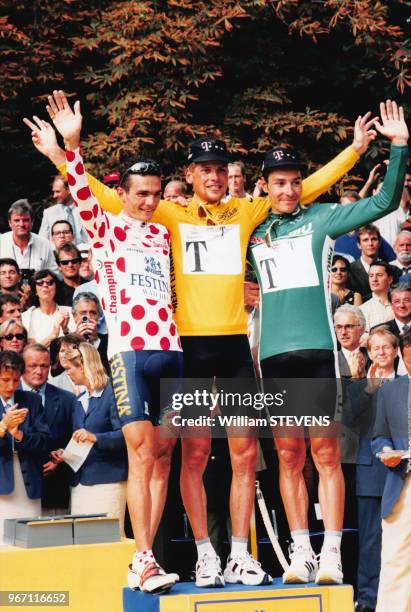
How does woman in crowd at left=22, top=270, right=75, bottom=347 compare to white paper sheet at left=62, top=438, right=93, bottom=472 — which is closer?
white paper sheet at left=62, top=438, right=93, bottom=472

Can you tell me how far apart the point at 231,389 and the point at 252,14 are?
28.7 ft

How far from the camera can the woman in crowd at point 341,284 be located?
1331cm

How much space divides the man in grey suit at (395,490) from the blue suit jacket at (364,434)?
1.58ft

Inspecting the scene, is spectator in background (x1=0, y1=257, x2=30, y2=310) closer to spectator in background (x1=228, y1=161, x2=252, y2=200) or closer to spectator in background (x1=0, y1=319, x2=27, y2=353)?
spectator in background (x1=0, y1=319, x2=27, y2=353)

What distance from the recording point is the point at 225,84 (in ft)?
57.0

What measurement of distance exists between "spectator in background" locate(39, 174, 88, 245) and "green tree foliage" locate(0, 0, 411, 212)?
111 cm

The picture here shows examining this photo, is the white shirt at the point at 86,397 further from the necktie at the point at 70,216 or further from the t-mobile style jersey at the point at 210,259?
the necktie at the point at 70,216

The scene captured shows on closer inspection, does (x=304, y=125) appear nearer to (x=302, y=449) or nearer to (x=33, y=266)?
(x=33, y=266)

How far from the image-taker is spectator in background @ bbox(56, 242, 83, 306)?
1359 centimetres

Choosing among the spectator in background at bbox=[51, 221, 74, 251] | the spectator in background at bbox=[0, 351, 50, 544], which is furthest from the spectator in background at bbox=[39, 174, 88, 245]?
the spectator in background at bbox=[0, 351, 50, 544]

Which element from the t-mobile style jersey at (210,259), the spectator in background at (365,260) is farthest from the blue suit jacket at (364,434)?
the t-mobile style jersey at (210,259)

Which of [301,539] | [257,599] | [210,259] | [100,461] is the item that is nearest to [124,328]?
[210,259]

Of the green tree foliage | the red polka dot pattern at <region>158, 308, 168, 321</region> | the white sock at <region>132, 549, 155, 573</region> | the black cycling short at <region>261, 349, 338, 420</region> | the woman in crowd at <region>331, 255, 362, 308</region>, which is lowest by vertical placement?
the white sock at <region>132, 549, 155, 573</region>

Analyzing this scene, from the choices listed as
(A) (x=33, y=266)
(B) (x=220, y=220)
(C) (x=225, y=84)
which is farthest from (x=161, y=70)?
(B) (x=220, y=220)
